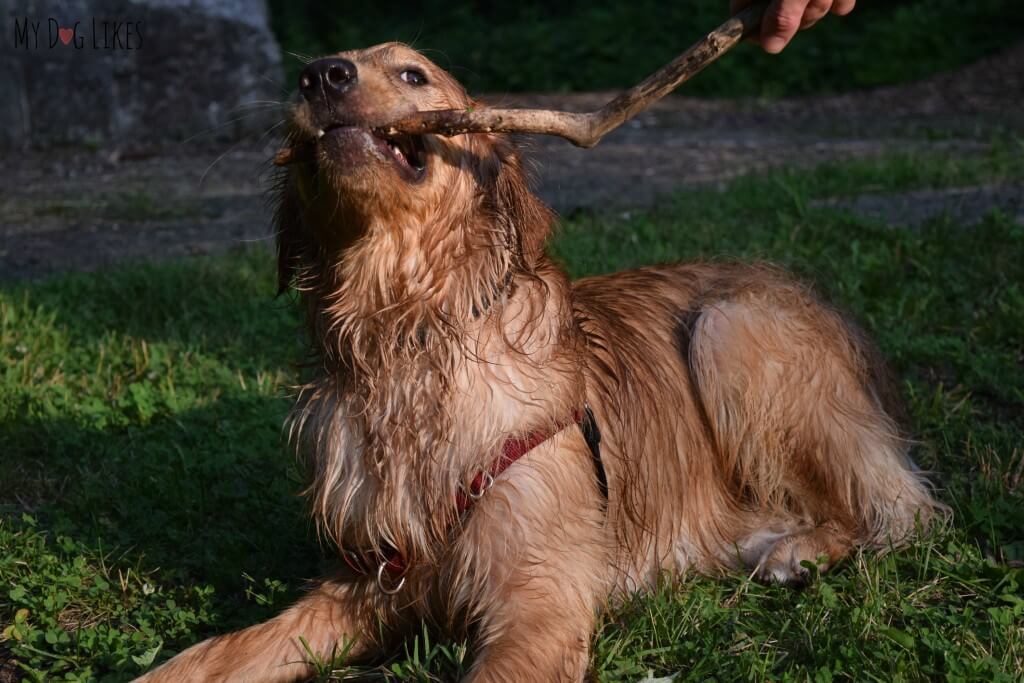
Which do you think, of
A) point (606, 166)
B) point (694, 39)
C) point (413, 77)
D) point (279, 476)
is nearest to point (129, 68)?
point (606, 166)

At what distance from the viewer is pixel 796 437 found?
4332 mm

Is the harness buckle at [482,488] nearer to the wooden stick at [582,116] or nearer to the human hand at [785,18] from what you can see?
the wooden stick at [582,116]

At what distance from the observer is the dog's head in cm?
321

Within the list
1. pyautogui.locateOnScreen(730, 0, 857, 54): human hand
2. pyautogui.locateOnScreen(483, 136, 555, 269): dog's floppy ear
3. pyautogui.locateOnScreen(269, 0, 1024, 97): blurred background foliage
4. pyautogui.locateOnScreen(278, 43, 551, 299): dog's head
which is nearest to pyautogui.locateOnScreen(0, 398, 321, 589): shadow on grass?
pyautogui.locateOnScreen(278, 43, 551, 299): dog's head

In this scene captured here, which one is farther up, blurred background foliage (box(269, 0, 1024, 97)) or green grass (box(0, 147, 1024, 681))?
blurred background foliage (box(269, 0, 1024, 97))

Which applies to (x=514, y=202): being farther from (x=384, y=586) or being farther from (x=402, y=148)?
(x=384, y=586)

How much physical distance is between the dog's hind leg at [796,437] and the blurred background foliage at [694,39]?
11289 mm

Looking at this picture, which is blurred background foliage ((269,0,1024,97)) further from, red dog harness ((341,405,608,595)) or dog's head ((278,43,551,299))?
red dog harness ((341,405,608,595))

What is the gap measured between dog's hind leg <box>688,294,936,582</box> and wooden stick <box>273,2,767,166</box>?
44.7 inches

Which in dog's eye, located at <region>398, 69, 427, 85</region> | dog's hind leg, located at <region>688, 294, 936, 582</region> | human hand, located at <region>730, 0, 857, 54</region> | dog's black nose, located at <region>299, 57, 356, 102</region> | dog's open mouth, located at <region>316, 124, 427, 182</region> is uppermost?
dog's black nose, located at <region>299, 57, 356, 102</region>

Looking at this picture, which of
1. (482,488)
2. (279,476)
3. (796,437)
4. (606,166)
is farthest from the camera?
(606,166)

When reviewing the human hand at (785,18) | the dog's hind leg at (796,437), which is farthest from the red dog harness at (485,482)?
the human hand at (785,18)

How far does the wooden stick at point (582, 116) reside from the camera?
10.7ft

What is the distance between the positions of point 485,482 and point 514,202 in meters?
0.82
